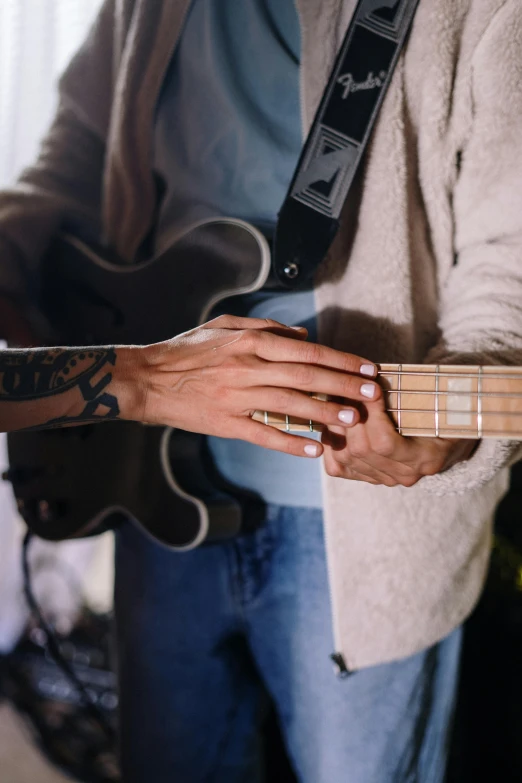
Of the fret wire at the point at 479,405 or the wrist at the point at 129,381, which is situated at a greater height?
the fret wire at the point at 479,405

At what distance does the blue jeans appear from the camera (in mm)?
563

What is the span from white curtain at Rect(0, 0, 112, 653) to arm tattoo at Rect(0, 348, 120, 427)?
34.0 inches

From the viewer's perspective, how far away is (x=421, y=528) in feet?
1.74

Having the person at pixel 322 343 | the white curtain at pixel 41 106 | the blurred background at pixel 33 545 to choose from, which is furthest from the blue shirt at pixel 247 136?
the white curtain at pixel 41 106

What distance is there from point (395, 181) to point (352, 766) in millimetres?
566

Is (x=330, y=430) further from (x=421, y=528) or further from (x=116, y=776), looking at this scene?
(x=116, y=776)

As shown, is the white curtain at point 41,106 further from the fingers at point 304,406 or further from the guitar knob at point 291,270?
the fingers at point 304,406

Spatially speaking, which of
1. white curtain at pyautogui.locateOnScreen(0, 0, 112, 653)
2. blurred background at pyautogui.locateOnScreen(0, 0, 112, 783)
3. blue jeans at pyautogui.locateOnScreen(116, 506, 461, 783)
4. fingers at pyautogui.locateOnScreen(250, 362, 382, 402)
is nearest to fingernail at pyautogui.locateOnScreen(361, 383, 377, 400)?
fingers at pyautogui.locateOnScreen(250, 362, 382, 402)

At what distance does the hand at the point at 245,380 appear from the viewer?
0.40 m

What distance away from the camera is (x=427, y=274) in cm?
54

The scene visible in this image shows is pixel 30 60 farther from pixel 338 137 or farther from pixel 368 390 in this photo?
pixel 368 390

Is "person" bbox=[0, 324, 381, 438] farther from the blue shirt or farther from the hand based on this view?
the blue shirt

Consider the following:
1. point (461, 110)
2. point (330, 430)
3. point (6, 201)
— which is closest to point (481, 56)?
point (461, 110)

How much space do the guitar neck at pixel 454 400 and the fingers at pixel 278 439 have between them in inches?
2.7
